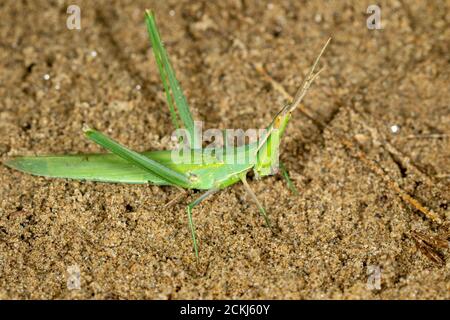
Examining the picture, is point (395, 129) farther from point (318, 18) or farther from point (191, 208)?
point (191, 208)

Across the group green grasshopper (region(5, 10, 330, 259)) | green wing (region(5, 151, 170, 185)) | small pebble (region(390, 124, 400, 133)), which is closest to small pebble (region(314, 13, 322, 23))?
small pebble (region(390, 124, 400, 133))

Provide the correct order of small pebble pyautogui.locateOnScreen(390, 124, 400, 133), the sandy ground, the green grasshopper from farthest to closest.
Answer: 1. small pebble pyautogui.locateOnScreen(390, 124, 400, 133)
2. the green grasshopper
3. the sandy ground

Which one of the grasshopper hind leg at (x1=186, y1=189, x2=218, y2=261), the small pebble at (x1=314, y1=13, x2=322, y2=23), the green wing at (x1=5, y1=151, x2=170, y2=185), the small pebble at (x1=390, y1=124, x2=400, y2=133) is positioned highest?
the small pebble at (x1=314, y1=13, x2=322, y2=23)

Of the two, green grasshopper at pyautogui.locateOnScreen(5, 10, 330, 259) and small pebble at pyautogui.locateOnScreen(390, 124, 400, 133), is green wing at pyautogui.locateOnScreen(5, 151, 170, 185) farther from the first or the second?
small pebble at pyautogui.locateOnScreen(390, 124, 400, 133)

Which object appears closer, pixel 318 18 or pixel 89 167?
pixel 89 167

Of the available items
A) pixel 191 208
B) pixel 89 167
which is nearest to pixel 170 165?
pixel 191 208

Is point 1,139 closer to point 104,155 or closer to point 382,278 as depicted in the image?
point 104,155

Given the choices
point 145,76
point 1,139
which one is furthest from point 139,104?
point 1,139

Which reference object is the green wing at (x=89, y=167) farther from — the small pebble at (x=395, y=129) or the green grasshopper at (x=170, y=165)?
the small pebble at (x=395, y=129)
